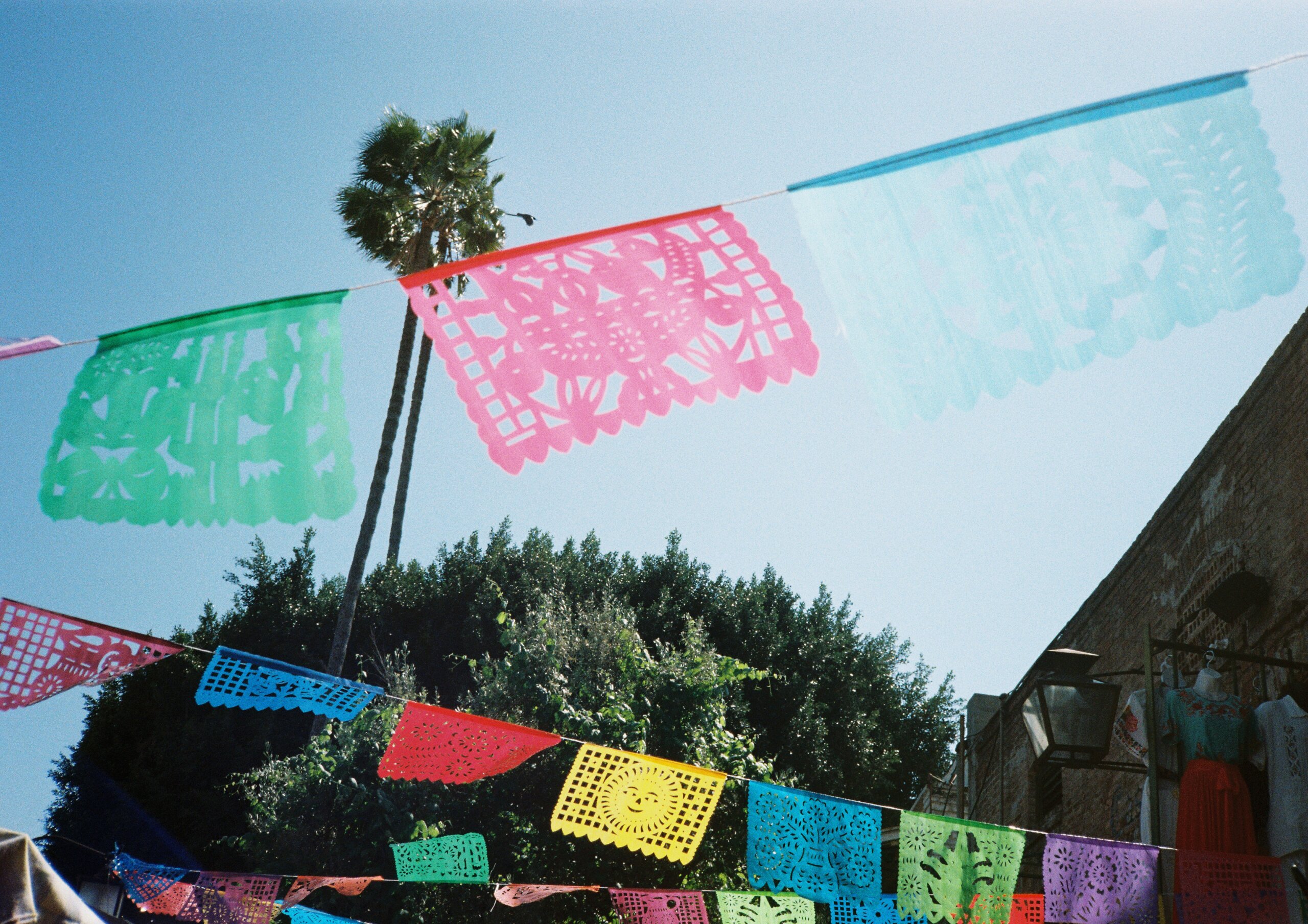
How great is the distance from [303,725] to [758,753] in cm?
760

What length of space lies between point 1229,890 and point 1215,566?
2.48m

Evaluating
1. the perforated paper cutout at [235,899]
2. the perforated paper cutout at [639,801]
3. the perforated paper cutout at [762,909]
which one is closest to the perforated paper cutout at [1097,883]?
the perforated paper cutout at [639,801]

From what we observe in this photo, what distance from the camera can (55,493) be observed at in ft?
10.9

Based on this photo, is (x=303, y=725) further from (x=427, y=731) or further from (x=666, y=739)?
(x=427, y=731)

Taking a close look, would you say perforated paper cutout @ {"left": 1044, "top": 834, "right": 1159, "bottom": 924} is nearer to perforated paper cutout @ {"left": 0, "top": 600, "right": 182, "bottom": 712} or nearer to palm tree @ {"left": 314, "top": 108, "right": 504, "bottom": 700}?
perforated paper cutout @ {"left": 0, "top": 600, "right": 182, "bottom": 712}

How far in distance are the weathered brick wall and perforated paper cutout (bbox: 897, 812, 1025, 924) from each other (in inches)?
68.1

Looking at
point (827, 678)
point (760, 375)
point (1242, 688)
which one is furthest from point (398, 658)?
point (760, 375)

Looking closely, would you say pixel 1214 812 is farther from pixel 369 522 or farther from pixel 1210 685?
pixel 369 522

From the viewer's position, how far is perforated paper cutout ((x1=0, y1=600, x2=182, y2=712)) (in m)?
4.30

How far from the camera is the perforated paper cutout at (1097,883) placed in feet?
14.8

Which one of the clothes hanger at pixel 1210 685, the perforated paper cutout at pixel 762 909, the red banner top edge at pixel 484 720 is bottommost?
the perforated paper cutout at pixel 762 909

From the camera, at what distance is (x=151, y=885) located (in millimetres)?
7387

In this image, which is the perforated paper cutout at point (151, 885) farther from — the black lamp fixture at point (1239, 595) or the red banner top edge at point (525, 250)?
the black lamp fixture at point (1239, 595)

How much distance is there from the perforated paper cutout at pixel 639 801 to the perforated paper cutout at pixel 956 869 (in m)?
0.94
